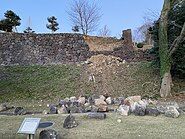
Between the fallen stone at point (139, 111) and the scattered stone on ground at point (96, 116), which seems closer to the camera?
the scattered stone on ground at point (96, 116)

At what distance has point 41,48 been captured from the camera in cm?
1738

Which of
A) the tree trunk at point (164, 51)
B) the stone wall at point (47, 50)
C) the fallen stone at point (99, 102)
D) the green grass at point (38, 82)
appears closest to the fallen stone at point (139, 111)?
the fallen stone at point (99, 102)

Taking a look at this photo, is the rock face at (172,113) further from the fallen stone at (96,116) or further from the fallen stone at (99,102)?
the fallen stone at (99,102)

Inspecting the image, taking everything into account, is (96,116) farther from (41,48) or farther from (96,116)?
(41,48)

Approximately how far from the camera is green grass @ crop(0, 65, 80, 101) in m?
11.2

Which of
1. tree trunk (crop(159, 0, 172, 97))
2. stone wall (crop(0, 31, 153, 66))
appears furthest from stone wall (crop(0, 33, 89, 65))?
tree trunk (crop(159, 0, 172, 97))

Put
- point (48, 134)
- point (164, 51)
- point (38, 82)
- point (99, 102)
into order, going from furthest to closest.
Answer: point (38, 82) → point (164, 51) → point (99, 102) → point (48, 134)

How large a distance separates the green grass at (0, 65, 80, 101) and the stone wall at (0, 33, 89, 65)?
2865 mm

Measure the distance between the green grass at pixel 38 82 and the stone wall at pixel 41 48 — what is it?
2.87 m

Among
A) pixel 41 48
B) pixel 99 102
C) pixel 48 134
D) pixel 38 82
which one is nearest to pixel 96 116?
pixel 48 134

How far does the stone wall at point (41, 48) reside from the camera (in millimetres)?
17000

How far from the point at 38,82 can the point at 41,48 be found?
5.33m

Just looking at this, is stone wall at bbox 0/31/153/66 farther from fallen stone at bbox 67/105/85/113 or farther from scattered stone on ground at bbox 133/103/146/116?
scattered stone on ground at bbox 133/103/146/116

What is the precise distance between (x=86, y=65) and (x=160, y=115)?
Result: 23.7 ft
